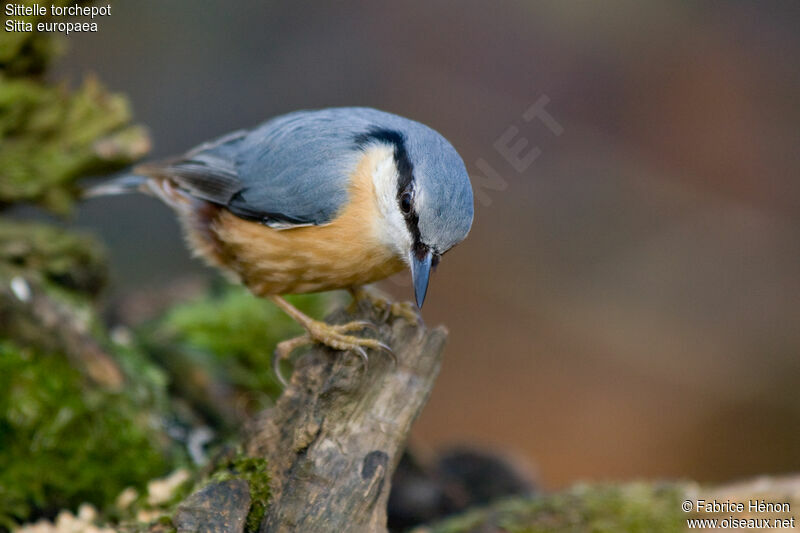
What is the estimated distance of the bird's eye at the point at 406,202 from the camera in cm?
211

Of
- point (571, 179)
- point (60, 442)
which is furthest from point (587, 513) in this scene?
point (571, 179)

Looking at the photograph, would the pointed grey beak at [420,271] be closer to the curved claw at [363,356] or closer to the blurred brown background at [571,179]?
the curved claw at [363,356]

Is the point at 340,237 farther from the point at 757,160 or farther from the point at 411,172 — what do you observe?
the point at 757,160

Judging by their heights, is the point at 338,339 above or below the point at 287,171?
below

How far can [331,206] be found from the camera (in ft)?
7.45

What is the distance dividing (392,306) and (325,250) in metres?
0.28

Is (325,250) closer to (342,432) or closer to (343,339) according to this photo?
(343,339)

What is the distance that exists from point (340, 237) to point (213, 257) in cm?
65

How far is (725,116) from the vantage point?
240 inches

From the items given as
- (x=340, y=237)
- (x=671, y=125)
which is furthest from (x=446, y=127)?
(x=340, y=237)

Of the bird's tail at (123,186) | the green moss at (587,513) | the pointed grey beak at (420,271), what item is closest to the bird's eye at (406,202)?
the pointed grey beak at (420,271)

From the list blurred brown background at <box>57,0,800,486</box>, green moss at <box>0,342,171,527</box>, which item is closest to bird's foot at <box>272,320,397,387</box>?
green moss at <box>0,342,171,527</box>

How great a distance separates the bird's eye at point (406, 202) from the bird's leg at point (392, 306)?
323mm

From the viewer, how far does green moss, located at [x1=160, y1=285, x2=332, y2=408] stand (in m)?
3.38
